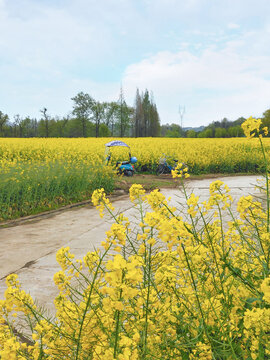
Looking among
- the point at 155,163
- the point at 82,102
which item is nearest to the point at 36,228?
the point at 155,163

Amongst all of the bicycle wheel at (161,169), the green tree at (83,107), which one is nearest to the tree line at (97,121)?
the green tree at (83,107)

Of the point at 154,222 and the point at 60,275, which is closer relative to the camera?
the point at 154,222

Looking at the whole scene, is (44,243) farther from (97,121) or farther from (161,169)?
(97,121)

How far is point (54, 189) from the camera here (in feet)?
24.0

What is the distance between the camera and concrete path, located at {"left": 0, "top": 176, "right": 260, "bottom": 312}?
3.02 meters

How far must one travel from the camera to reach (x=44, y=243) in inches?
174

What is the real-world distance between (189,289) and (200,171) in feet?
44.3

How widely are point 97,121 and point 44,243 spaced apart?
200ft

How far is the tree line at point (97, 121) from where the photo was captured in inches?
2275

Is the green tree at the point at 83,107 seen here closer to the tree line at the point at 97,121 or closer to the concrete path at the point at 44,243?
the tree line at the point at 97,121

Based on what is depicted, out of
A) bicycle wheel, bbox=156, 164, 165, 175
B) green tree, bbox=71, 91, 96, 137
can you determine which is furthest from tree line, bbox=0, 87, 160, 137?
bicycle wheel, bbox=156, 164, 165, 175

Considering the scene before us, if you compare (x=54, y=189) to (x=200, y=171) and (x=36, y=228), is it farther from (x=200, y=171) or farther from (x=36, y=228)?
(x=200, y=171)

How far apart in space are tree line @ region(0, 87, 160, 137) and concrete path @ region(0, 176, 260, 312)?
1930 inches

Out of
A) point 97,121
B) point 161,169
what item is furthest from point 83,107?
point 161,169
